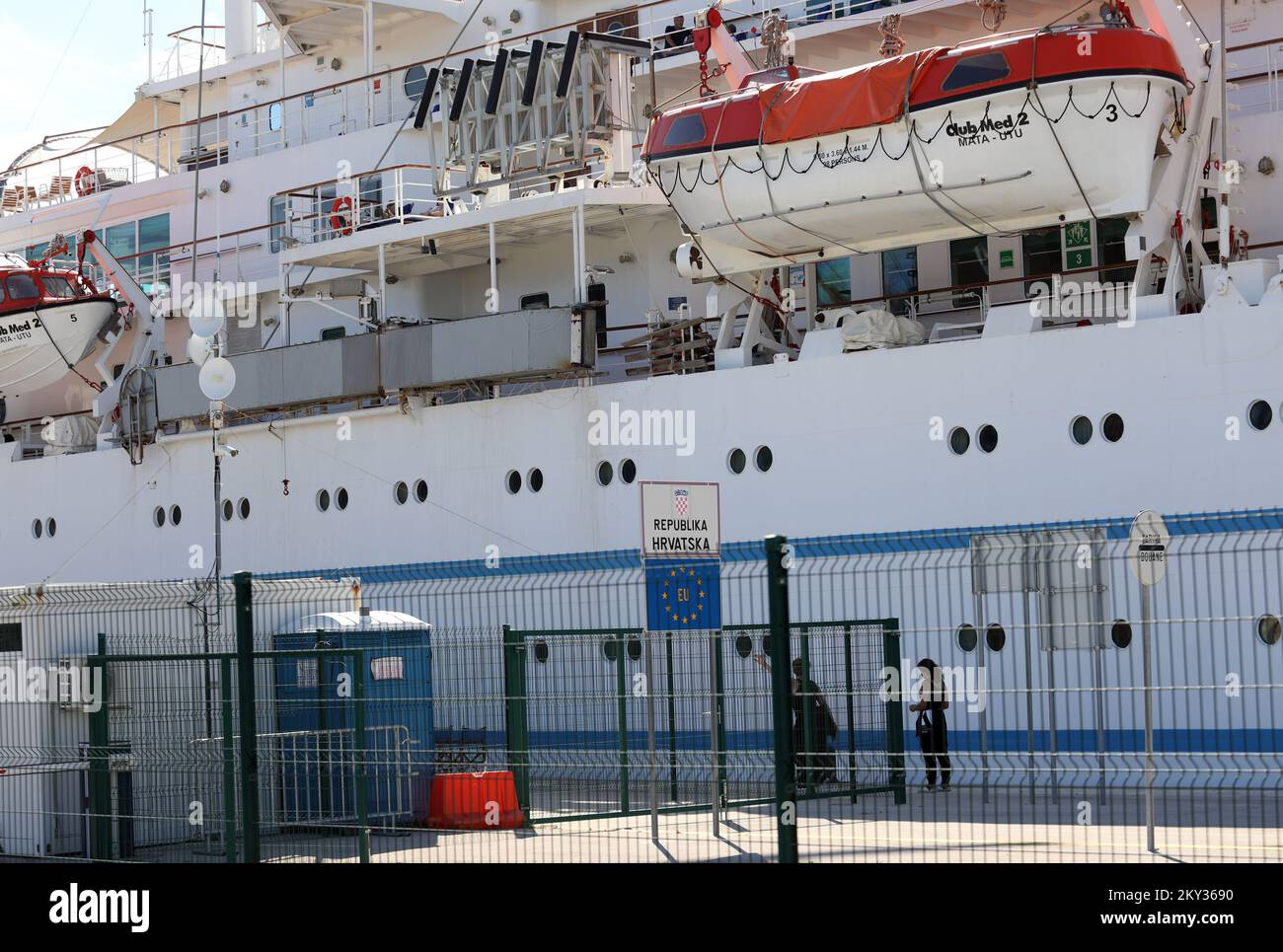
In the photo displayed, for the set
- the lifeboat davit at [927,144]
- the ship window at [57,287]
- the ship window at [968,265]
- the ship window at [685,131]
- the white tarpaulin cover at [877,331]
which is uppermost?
the ship window at [57,287]

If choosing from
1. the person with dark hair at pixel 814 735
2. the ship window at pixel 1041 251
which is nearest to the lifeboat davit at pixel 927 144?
the ship window at pixel 1041 251

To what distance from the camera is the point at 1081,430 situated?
1838 cm

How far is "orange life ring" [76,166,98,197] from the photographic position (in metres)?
37.5

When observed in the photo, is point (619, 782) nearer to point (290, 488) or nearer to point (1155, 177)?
point (1155, 177)

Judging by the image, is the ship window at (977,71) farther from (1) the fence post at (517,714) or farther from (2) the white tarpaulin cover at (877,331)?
(1) the fence post at (517,714)

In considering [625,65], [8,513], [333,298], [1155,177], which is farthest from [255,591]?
[8,513]

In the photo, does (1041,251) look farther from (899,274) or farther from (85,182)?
(85,182)

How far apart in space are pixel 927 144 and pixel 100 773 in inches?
425

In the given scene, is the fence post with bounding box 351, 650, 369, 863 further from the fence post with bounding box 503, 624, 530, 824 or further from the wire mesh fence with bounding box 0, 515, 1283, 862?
the fence post with bounding box 503, 624, 530, 824

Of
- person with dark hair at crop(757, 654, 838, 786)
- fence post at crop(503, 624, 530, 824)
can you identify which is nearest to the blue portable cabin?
fence post at crop(503, 624, 530, 824)

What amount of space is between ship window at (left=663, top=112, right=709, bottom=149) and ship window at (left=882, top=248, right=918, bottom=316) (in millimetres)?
3547

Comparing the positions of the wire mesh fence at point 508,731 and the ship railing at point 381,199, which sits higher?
the ship railing at point 381,199

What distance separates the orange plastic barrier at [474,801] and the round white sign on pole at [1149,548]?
5.08m

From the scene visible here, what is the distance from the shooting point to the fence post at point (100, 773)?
13.2m
